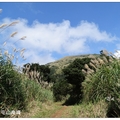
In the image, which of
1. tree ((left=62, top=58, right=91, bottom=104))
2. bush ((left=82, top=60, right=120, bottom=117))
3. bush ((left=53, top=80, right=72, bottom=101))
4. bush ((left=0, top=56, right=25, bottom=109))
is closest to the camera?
bush ((left=82, top=60, right=120, bottom=117))

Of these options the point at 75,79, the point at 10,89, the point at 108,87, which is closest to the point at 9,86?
the point at 10,89

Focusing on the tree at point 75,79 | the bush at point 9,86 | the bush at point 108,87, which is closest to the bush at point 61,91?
the tree at point 75,79

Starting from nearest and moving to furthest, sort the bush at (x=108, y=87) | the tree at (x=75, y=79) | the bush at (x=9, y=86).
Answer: the bush at (x=108, y=87), the bush at (x=9, y=86), the tree at (x=75, y=79)

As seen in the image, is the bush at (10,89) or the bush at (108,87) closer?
the bush at (108,87)

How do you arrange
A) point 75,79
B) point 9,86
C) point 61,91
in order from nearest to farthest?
point 9,86
point 75,79
point 61,91

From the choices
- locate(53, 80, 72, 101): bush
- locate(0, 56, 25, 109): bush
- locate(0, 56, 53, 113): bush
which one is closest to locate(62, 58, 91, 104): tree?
locate(53, 80, 72, 101): bush

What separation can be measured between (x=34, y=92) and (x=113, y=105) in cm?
426

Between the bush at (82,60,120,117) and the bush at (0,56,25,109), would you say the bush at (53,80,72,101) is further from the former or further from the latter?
the bush at (0,56,25,109)

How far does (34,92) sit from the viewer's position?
941 centimetres

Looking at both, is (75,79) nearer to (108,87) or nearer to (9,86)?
(108,87)

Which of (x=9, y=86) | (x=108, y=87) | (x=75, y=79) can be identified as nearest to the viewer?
(x=108, y=87)

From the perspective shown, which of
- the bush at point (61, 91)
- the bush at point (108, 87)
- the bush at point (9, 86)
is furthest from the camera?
the bush at point (61, 91)

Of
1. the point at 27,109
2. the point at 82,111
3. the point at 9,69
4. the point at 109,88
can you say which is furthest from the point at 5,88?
the point at 109,88

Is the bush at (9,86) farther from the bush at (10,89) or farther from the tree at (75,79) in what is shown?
the tree at (75,79)
